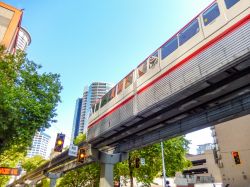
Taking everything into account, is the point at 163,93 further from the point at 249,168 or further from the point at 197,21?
the point at 249,168

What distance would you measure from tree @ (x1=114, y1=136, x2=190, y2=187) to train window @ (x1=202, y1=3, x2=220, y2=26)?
62.5ft

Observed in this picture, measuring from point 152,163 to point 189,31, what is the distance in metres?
19.4

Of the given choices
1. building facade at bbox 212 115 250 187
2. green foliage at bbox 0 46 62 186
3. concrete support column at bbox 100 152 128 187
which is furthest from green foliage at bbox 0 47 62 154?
building facade at bbox 212 115 250 187

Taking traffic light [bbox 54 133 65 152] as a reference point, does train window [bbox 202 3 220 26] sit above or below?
above

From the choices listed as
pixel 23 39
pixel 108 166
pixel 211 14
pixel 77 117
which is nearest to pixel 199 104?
pixel 211 14

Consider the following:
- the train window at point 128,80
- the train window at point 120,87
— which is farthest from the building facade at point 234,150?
the train window at point 128,80

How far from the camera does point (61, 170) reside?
1024 inches

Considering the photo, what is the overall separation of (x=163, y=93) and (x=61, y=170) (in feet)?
70.8

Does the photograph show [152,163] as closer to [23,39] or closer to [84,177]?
[84,177]

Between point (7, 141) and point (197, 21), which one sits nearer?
point (197, 21)

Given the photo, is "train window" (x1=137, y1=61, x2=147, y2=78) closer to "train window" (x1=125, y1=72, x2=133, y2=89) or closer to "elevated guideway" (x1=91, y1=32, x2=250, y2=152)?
"train window" (x1=125, y1=72, x2=133, y2=89)

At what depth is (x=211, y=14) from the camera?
796 cm

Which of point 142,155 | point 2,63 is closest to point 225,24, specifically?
point 2,63

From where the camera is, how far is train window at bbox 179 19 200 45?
27.9ft
